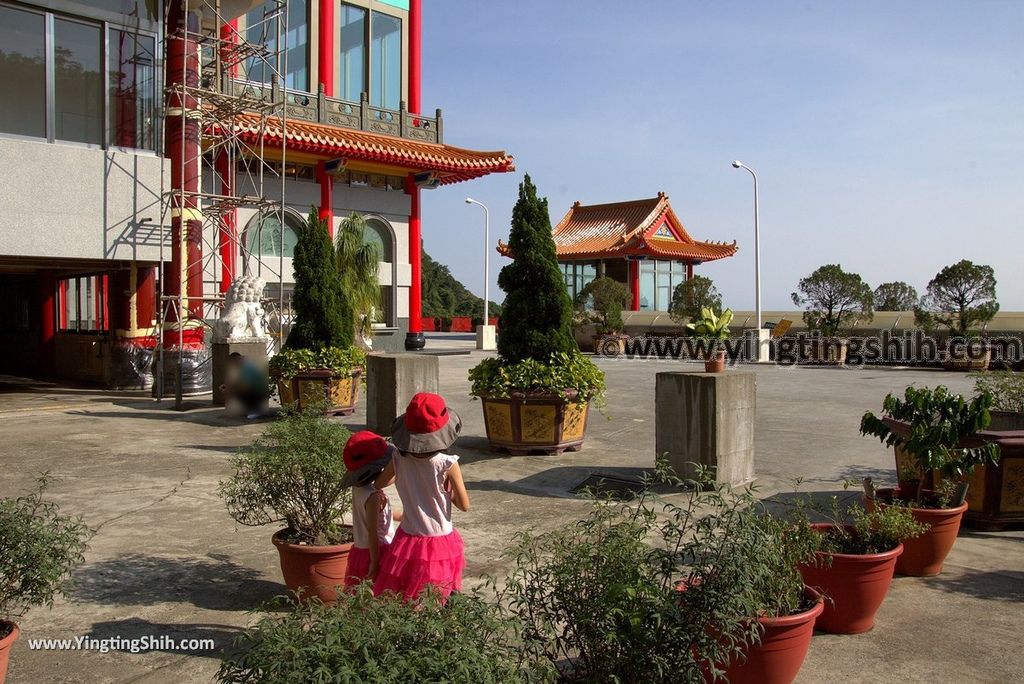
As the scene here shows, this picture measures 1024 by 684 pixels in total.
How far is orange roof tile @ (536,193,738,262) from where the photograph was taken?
134 ft

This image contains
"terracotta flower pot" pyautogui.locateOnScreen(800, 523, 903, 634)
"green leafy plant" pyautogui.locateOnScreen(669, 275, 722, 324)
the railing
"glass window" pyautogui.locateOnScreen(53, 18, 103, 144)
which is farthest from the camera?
"green leafy plant" pyautogui.locateOnScreen(669, 275, 722, 324)

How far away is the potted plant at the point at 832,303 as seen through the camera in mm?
28469

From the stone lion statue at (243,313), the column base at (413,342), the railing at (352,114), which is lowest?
the column base at (413,342)

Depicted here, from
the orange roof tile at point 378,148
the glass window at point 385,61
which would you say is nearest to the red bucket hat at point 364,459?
the orange roof tile at point 378,148

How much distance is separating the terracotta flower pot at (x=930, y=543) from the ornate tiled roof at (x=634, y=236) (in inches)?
1375

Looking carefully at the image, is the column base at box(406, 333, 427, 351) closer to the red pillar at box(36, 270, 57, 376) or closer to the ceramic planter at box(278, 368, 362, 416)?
the red pillar at box(36, 270, 57, 376)

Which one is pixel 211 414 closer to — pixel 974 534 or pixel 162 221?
pixel 162 221

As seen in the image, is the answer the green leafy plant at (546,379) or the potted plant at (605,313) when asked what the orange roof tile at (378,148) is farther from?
the green leafy plant at (546,379)

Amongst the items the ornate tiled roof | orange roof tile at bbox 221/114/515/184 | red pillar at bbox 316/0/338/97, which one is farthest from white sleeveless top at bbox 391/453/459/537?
the ornate tiled roof

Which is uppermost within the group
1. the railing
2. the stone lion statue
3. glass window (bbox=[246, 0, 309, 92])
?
glass window (bbox=[246, 0, 309, 92])

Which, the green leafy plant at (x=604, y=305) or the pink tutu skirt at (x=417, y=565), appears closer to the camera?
A: the pink tutu skirt at (x=417, y=565)

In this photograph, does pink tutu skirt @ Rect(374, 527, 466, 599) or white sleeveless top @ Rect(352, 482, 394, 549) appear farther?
white sleeveless top @ Rect(352, 482, 394, 549)

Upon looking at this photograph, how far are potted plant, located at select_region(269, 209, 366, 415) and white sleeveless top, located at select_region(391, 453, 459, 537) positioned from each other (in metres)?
→ 8.79

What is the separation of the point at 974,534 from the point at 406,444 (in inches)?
200
